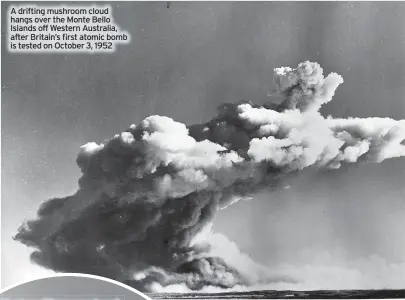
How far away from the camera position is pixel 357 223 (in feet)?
8.71

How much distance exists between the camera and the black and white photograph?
2621 mm

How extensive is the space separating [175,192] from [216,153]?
0.29 metres

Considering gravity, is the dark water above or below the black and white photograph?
below

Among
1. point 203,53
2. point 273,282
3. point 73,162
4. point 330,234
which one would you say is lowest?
point 273,282

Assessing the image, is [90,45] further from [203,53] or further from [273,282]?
[273,282]

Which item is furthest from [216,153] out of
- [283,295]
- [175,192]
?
[283,295]

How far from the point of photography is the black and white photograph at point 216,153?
2621 mm

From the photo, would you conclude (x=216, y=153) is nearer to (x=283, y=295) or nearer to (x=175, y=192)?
(x=175, y=192)

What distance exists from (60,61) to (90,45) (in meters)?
0.17

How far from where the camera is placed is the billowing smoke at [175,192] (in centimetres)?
262

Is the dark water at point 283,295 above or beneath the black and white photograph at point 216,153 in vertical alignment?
beneath

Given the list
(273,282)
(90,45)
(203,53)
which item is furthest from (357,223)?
(90,45)

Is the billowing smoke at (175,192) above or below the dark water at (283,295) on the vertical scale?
above

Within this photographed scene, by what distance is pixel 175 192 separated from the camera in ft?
8.63
